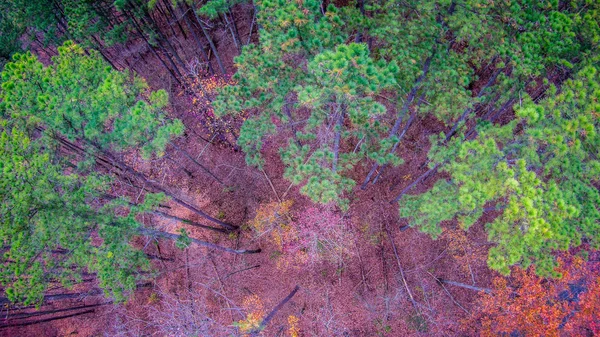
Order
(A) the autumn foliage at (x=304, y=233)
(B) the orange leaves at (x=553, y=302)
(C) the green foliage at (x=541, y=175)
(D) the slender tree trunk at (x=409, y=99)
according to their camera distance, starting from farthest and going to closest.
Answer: (A) the autumn foliage at (x=304, y=233) < (D) the slender tree trunk at (x=409, y=99) < (B) the orange leaves at (x=553, y=302) < (C) the green foliage at (x=541, y=175)

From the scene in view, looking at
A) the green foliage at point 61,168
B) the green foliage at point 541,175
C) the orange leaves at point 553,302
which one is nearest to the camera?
the green foliage at point 541,175

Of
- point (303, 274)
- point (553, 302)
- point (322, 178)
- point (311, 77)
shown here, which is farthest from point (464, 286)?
point (311, 77)

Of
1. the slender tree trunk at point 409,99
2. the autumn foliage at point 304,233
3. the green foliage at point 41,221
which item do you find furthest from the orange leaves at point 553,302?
the green foliage at point 41,221

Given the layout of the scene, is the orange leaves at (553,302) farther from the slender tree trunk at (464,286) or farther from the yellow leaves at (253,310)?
the yellow leaves at (253,310)

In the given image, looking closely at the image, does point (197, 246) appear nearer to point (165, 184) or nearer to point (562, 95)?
point (165, 184)

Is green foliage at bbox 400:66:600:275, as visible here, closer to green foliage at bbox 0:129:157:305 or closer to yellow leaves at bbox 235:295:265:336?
yellow leaves at bbox 235:295:265:336

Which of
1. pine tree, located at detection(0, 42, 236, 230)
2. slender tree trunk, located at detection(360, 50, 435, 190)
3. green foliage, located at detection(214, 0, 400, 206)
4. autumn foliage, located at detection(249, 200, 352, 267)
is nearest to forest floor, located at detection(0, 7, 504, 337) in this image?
autumn foliage, located at detection(249, 200, 352, 267)

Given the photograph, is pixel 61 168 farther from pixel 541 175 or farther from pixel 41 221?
pixel 541 175
